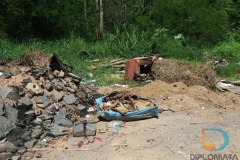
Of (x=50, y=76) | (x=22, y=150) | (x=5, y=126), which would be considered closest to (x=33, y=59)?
(x=50, y=76)

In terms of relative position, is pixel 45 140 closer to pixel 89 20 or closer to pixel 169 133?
pixel 169 133


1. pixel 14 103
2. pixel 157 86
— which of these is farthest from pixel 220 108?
pixel 14 103

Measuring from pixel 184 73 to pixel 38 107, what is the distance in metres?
3.97

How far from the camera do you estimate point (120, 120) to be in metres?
5.51

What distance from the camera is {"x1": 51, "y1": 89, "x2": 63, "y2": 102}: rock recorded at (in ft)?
19.5

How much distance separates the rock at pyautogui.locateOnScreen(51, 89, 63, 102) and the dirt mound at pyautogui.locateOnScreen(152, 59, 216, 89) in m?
3.00

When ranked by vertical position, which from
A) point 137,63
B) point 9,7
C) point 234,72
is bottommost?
point 234,72

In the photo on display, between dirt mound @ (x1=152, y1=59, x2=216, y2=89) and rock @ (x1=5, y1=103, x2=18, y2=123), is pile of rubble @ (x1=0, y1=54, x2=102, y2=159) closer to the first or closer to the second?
rock @ (x1=5, y1=103, x2=18, y2=123)

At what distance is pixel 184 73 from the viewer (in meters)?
7.88

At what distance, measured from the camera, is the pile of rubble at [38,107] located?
468 centimetres

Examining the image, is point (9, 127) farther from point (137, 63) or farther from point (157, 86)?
point (137, 63)

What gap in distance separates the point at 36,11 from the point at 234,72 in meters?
9.56

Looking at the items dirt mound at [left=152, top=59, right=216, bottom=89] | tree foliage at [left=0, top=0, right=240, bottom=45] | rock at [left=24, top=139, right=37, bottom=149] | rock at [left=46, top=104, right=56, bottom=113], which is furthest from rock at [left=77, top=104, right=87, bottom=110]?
tree foliage at [left=0, top=0, right=240, bottom=45]

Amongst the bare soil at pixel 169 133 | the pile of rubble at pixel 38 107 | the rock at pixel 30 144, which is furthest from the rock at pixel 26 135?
the bare soil at pixel 169 133
